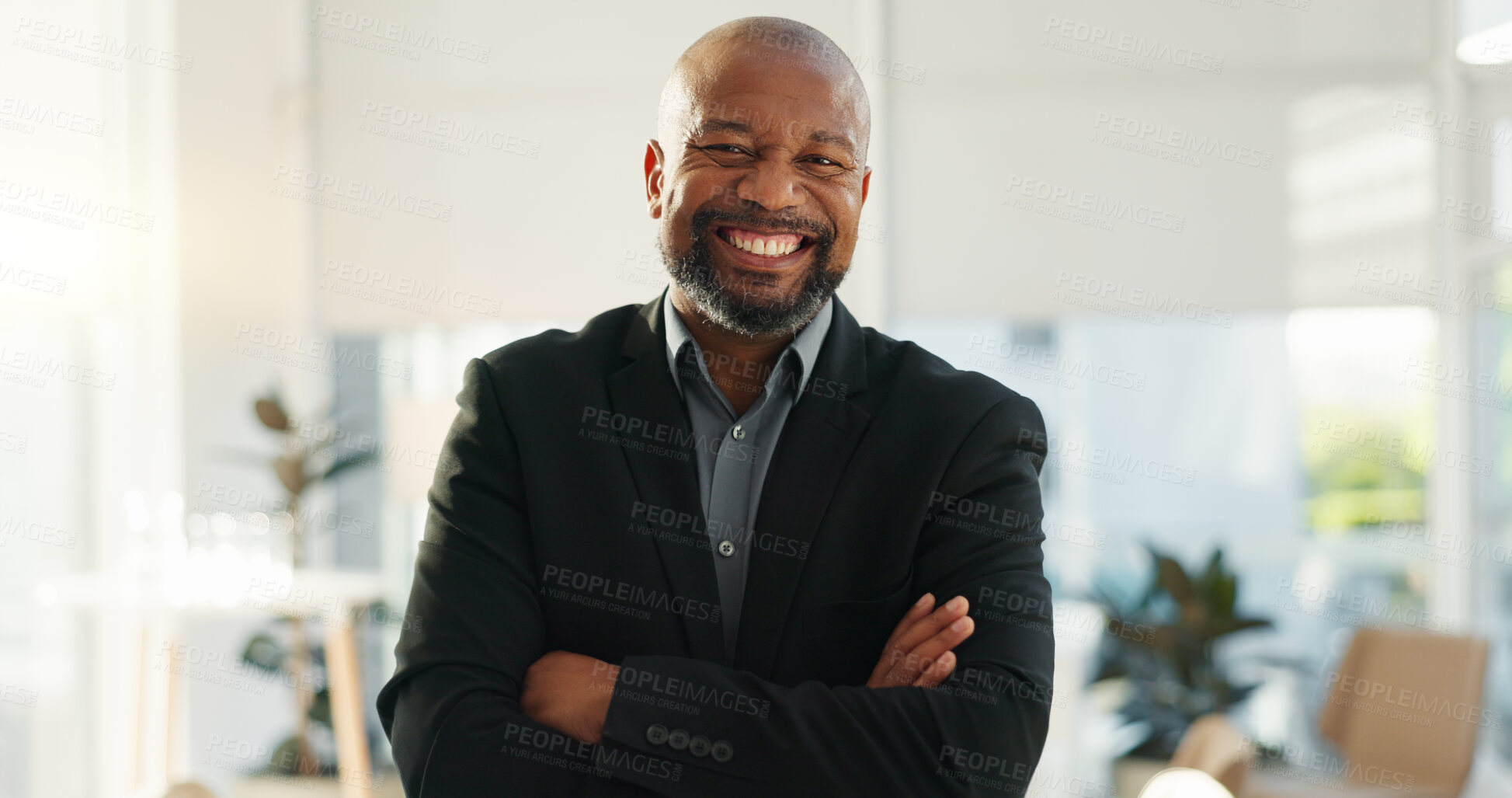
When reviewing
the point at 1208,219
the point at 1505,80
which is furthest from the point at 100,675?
the point at 1505,80

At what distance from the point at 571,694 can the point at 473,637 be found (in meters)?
0.14

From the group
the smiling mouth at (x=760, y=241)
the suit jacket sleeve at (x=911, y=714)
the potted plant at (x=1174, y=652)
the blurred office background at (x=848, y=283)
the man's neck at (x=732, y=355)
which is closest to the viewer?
the suit jacket sleeve at (x=911, y=714)

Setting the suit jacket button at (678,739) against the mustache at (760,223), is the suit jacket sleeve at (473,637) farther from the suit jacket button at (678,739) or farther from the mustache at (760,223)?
the mustache at (760,223)

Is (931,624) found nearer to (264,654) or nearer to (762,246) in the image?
(762,246)

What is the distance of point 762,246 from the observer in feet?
4.50

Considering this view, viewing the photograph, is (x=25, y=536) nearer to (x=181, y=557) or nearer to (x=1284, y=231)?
(x=181, y=557)

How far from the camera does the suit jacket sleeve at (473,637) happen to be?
129cm

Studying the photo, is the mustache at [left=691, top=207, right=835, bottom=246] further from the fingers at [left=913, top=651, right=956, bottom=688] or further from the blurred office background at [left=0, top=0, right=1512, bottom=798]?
the blurred office background at [left=0, top=0, right=1512, bottom=798]

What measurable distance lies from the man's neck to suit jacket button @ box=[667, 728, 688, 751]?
42 centimetres

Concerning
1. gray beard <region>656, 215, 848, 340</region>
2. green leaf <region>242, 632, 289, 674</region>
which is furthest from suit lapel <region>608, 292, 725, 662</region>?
green leaf <region>242, 632, 289, 674</region>

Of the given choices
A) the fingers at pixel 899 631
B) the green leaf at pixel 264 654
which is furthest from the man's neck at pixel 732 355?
the green leaf at pixel 264 654

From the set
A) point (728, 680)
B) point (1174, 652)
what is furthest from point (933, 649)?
point (1174, 652)

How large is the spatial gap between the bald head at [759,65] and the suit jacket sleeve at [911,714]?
47cm

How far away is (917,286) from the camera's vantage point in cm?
484
